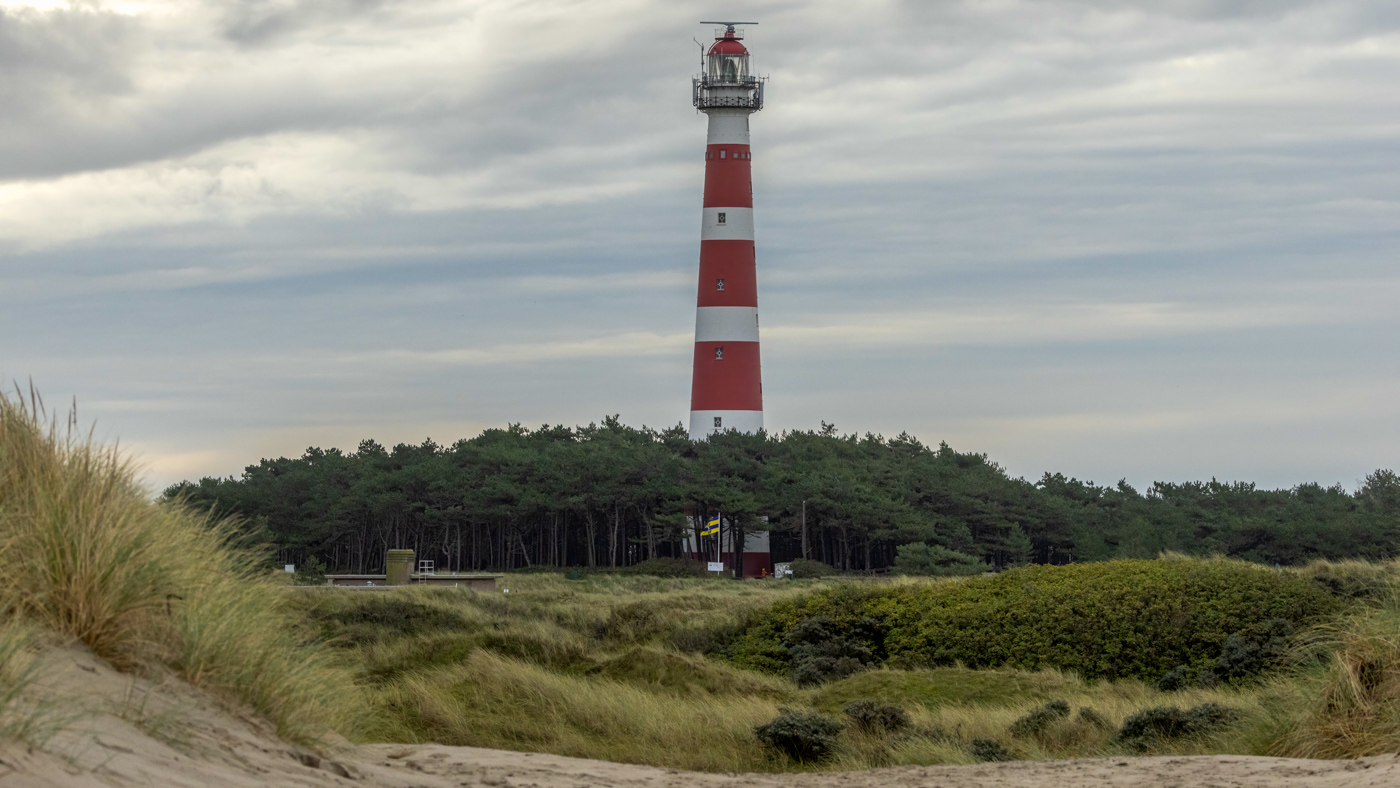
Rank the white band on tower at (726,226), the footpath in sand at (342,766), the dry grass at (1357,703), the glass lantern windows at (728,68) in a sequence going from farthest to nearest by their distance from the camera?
1. the glass lantern windows at (728,68)
2. the white band on tower at (726,226)
3. the dry grass at (1357,703)
4. the footpath in sand at (342,766)

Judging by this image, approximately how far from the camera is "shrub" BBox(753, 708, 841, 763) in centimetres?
1128

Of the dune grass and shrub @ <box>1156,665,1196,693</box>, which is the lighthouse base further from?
the dune grass

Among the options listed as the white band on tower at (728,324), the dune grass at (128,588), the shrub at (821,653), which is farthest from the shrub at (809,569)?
the dune grass at (128,588)

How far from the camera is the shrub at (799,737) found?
11.3m

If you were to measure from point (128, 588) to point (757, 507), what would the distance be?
1883 inches

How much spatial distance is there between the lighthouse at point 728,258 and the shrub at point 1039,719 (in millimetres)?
33456

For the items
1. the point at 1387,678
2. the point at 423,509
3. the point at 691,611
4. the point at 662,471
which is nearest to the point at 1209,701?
the point at 1387,678

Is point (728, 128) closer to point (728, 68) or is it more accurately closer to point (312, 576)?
point (728, 68)

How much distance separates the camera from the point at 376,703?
12.8 m

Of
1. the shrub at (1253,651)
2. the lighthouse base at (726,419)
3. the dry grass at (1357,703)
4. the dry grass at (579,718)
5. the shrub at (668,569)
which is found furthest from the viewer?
the shrub at (668,569)

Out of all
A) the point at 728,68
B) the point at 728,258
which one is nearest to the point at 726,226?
the point at 728,258

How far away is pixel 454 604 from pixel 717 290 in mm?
→ 22684

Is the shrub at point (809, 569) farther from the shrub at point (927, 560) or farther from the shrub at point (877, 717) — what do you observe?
the shrub at point (877, 717)

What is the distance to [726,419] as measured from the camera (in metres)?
47.3
